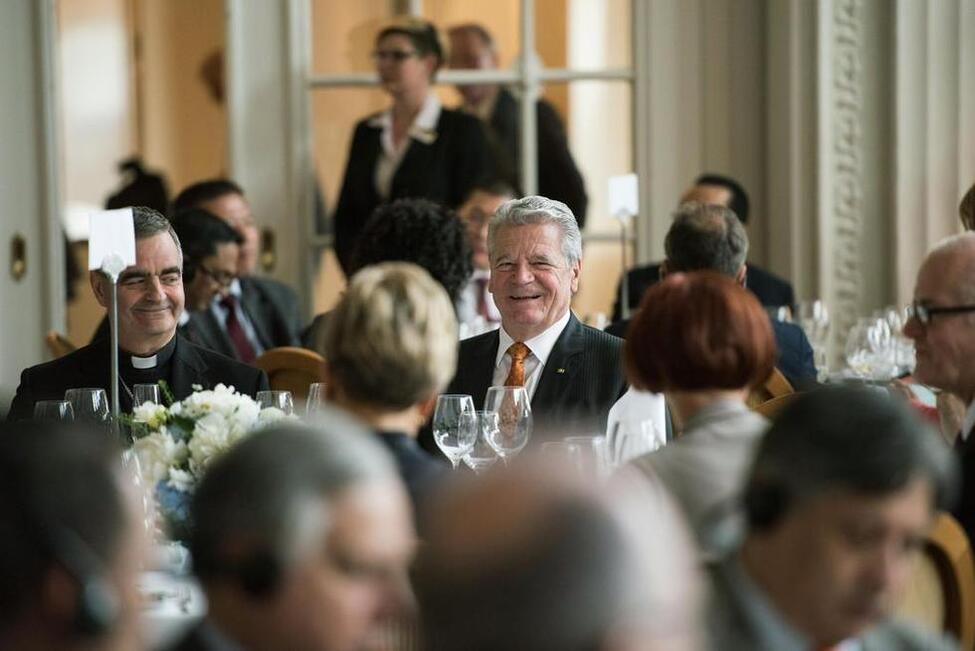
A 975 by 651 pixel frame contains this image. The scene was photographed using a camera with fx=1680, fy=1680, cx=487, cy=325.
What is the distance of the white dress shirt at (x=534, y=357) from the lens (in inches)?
155

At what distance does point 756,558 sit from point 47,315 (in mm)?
5974

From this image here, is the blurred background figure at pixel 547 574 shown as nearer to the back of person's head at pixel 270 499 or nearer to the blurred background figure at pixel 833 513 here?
the back of person's head at pixel 270 499

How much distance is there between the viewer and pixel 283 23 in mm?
7059

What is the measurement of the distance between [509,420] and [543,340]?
0.63m

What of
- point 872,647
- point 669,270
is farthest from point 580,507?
point 669,270

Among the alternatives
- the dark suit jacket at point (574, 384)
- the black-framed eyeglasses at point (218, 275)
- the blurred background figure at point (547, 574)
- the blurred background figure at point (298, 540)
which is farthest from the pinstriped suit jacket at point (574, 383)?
the blurred background figure at point (547, 574)

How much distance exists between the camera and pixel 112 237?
11.8 ft

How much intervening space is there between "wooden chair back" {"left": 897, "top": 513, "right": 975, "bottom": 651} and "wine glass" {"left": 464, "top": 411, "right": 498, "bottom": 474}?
1282mm

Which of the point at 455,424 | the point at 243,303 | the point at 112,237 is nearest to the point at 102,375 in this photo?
the point at 112,237

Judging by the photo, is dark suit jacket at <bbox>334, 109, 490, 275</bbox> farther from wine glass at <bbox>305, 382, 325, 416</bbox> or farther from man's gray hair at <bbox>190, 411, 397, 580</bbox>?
man's gray hair at <bbox>190, 411, 397, 580</bbox>

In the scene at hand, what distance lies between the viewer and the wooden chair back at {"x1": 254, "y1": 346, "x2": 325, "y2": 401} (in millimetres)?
4574

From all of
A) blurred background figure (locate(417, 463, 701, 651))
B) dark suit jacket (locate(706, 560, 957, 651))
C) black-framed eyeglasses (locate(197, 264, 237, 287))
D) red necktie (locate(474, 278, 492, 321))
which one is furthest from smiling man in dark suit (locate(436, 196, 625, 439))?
blurred background figure (locate(417, 463, 701, 651))

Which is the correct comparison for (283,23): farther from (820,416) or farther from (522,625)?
(522,625)

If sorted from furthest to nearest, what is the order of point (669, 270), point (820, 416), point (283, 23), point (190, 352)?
point (283, 23)
point (669, 270)
point (190, 352)
point (820, 416)
